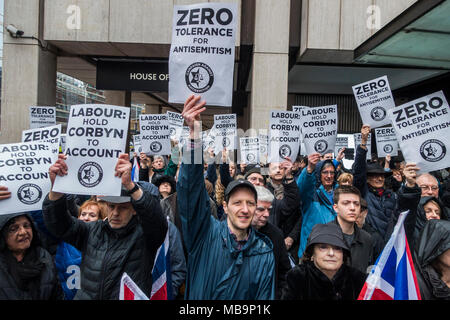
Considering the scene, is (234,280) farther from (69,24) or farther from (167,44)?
(69,24)

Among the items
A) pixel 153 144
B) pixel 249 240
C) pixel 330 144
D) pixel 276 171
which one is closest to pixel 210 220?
pixel 249 240

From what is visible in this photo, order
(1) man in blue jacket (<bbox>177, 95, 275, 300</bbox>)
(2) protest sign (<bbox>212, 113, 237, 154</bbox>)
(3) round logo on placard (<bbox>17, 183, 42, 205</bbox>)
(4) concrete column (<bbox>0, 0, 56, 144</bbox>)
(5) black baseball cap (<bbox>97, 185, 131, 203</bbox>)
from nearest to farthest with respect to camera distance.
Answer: (1) man in blue jacket (<bbox>177, 95, 275, 300</bbox>) < (5) black baseball cap (<bbox>97, 185, 131, 203</bbox>) < (3) round logo on placard (<bbox>17, 183, 42, 205</bbox>) < (2) protest sign (<bbox>212, 113, 237, 154</bbox>) < (4) concrete column (<bbox>0, 0, 56, 144</bbox>)

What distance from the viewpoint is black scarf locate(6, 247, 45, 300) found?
284 centimetres

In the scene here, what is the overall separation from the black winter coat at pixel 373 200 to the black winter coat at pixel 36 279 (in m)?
3.64

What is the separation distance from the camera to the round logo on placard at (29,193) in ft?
10.6

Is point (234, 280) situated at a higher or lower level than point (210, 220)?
lower

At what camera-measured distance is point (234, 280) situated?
8.48 ft

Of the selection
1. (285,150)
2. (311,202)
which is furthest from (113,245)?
(285,150)


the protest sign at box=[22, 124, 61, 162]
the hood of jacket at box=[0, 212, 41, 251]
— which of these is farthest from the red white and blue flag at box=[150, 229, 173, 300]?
the protest sign at box=[22, 124, 61, 162]

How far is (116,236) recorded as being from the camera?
2.96 meters

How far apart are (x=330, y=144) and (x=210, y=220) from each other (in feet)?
13.3

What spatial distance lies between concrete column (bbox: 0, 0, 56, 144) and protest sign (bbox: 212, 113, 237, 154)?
591 cm

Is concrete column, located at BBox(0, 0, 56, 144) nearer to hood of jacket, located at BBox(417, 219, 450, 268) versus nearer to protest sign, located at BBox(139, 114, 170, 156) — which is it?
protest sign, located at BBox(139, 114, 170, 156)
